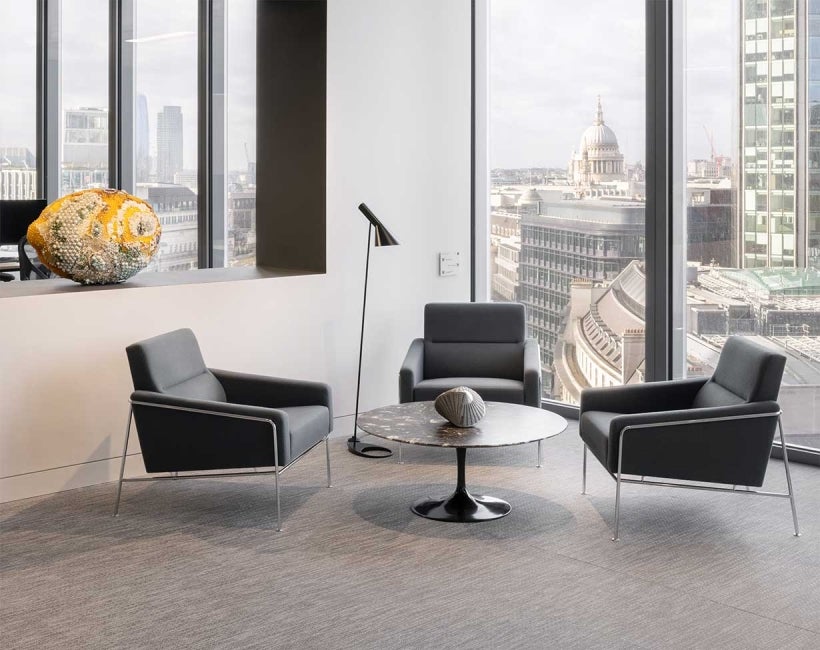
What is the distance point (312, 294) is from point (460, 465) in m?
1.97

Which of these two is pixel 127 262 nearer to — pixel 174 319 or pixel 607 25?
pixel 174 319

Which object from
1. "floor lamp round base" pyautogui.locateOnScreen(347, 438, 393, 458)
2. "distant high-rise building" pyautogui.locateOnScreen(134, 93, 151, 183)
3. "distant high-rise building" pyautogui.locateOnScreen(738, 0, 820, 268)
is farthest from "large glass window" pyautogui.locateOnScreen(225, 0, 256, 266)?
"distant high-rise building" pyautogui.locateOnScreen(738, 0, 820, 268)

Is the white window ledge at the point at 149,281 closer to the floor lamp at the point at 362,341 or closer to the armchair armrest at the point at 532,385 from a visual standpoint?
the floor lamp at the point at 362,341

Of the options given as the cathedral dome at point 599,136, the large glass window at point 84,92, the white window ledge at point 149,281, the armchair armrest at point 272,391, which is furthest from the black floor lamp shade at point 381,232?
the large glass window at point 84,92

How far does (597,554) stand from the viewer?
14.7 feet

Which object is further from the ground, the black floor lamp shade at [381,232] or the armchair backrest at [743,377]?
the black floor lamp shade at [381,232]

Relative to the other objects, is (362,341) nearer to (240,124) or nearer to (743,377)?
(240,124)

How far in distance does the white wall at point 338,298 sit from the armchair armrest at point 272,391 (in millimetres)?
513

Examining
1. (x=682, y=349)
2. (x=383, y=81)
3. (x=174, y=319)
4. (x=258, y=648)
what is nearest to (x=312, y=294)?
(x=174, y=319)

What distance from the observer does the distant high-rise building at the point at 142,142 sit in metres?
8.73

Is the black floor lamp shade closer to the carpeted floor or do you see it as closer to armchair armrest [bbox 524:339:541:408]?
armchair armrest [bbox 524:339:541:408]

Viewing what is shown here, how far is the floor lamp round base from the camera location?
20.5ft

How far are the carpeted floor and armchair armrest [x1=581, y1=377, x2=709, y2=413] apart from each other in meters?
0.46

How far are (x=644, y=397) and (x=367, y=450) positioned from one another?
1835mm
